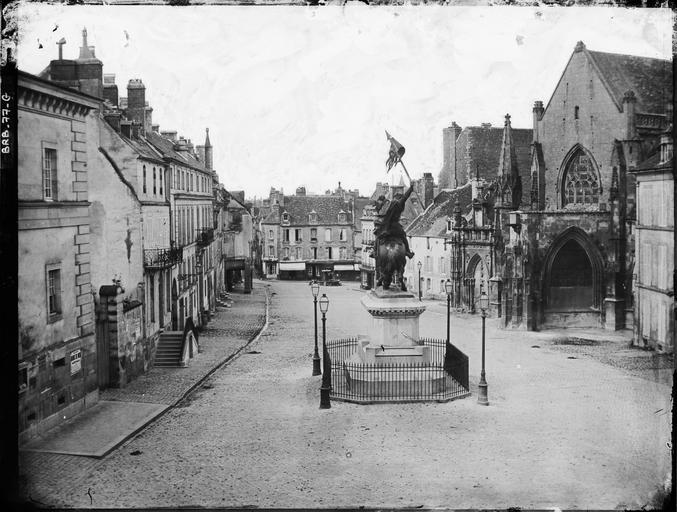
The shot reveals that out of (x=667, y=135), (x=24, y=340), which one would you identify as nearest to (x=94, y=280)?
(x=24, y=340)

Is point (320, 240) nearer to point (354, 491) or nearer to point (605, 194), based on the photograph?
point (605, 194)

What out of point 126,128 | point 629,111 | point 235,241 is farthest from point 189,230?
point 235,241

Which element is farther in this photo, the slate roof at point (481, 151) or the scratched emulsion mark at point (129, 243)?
the slate roof at point (481, 151)

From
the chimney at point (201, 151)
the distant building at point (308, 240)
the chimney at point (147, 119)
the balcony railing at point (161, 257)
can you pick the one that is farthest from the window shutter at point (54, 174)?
the distant building at point (308, 240)

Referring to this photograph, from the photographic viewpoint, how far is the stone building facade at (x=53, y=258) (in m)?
17.3

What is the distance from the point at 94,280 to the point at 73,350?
3.50 meters

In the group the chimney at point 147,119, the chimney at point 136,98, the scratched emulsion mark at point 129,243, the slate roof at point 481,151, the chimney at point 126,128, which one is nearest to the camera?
the scratched emulsion mark at point 129,243

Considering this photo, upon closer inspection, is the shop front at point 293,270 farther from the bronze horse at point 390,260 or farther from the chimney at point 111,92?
the bronze horse at point 390,260

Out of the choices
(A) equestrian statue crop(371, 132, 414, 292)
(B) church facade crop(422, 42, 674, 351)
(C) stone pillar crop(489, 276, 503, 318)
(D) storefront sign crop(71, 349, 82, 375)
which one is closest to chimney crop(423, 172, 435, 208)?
(B) church facade crop(422, 42, 674, 351)

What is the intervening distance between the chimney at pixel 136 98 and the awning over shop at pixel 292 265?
46.0 meters

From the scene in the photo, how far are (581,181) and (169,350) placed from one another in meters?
24.7

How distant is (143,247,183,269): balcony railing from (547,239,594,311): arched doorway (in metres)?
20.5

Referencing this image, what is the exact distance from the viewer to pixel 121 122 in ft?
94.6

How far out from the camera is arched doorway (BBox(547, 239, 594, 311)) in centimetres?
4022
